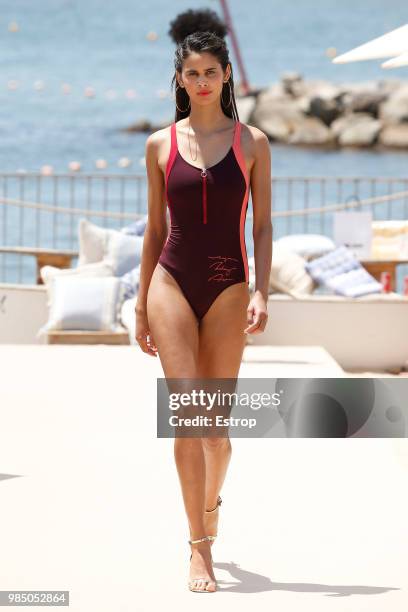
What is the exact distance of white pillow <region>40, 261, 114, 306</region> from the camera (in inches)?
386

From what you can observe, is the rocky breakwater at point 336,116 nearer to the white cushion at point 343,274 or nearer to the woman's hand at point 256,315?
the white cushion at point 343,274

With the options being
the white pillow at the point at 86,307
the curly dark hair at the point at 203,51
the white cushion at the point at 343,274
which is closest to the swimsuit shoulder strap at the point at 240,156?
the curly dark hair at the point at 203,51

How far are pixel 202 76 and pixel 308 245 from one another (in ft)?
20.0

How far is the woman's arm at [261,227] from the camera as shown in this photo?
4520 mm

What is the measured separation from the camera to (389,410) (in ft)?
24.0

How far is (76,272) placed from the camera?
991 centimetres

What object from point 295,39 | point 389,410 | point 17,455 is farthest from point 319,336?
point 295,39

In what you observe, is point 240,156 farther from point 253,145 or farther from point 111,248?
point 111,248

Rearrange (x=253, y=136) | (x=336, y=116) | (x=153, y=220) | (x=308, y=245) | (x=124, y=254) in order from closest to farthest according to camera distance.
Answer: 1. (x=253, y=136)
2. (x=153, y=220)
3. (x=124, y=254)
4. (x=308, y=245)
5. (x=336, y=116)

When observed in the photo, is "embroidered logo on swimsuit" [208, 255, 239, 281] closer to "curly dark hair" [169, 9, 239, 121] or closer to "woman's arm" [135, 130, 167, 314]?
"woman's arm" [135, 130, 167, 314]

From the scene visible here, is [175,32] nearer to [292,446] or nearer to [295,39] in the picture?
[292,446]

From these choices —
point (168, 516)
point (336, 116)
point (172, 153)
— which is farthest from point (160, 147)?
point (336, 116)

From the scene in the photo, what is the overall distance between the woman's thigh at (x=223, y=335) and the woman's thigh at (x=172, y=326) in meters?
0.04

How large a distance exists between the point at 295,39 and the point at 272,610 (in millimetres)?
A: 80985
